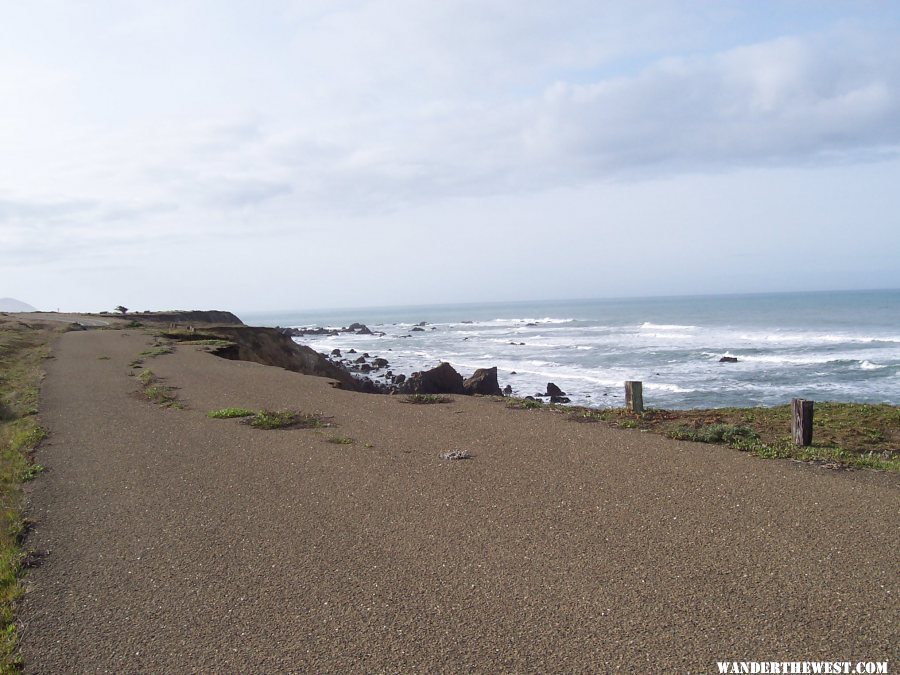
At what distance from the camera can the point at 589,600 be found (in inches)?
166

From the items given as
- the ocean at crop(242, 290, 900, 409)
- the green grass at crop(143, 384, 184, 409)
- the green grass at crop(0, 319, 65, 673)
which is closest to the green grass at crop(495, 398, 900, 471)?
the green grass at crop(143, 384, 184, 409)

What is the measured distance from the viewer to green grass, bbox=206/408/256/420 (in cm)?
1126

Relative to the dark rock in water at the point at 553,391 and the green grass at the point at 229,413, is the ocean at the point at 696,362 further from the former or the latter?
the green grass at the point at 229,413

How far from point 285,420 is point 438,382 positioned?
1403cm

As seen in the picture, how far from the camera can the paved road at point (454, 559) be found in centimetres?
376

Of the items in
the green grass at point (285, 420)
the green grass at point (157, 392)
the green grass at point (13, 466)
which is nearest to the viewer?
the green grass at point (13, 466)

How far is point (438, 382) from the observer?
2461 cm

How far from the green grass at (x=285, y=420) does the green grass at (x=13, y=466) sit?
334 cm

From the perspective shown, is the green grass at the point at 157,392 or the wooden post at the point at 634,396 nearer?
the wooden post at the point at 634,396

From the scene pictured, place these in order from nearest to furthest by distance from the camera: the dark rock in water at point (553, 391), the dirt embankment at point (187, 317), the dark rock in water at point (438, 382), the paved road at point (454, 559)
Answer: the paved road at point (454, 559) < the dark rock in water at point (438, 382) < the dark rock in water at point (553, 391) < the dirt embankment at point (187, 317)

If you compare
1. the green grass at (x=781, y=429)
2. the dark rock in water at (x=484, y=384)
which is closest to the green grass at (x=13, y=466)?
the green grass at (x=781, y=429)

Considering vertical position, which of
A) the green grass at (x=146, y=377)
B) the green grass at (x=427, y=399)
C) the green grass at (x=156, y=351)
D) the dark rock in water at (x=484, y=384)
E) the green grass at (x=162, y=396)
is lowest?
the dark rock in water at (x=484, y=384)

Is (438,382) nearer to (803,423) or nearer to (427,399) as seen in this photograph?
(427,399)

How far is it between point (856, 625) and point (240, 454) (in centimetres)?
753
